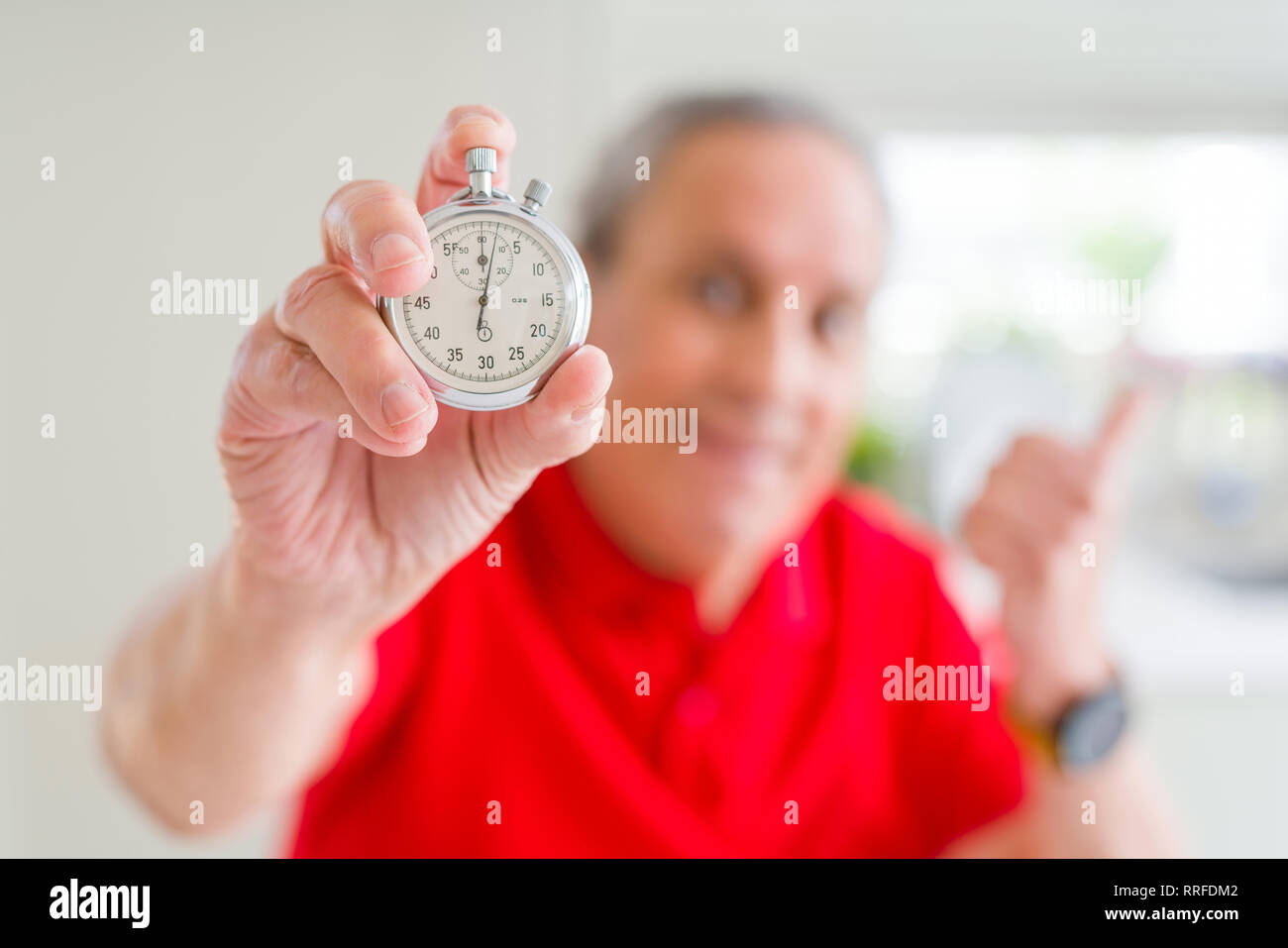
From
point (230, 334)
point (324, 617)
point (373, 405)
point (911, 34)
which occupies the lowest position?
point (324, 617)

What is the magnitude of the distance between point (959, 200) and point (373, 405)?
2.03 metres

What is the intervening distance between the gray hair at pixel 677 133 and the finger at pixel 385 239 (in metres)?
0.80

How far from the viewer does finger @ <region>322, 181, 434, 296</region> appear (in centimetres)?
59

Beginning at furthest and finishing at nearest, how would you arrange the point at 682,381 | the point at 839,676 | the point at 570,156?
the point at 570,156 → the point at 839,676 → the point at 682,381

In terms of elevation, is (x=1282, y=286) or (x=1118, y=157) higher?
(x=1118, y=157)

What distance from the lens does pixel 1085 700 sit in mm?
1359

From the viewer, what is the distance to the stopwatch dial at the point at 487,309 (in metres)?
0.65

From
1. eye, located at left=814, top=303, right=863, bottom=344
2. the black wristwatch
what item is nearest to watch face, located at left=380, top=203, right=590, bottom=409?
eye, located at left=814, top=303, right=863, bottom=344

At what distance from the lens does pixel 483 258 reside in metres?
0.65

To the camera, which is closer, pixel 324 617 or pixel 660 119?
pixel 324 617

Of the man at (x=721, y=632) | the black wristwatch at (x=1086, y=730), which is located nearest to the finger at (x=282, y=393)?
the man at (x=721, y=632)

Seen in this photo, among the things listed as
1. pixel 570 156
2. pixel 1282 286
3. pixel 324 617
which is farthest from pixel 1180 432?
pixel 324 617

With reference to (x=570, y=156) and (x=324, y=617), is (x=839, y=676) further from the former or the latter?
(x=570, y=156)

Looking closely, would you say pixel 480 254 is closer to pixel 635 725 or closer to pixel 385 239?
pixel 385 239
